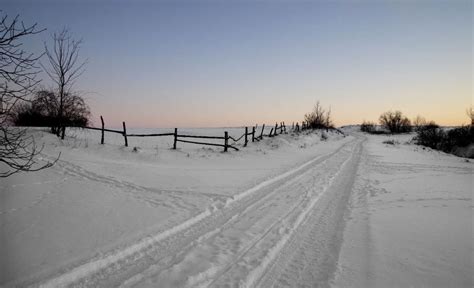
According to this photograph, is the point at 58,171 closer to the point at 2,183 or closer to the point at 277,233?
the point at 2,183

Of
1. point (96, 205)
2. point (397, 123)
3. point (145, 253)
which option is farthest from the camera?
point (397, 123)

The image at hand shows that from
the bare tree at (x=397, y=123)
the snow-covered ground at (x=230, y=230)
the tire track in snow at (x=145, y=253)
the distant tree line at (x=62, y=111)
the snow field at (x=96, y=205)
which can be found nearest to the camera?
the tire track in snow at (x=145, y=253)

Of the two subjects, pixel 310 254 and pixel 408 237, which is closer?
pixel 310 254

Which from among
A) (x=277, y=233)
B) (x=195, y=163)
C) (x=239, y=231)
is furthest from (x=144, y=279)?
(x=195, y=163)

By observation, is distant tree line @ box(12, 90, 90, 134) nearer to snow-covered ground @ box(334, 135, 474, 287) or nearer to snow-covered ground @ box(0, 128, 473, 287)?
snow-covered ground @ box(0, 128, 473, 287)

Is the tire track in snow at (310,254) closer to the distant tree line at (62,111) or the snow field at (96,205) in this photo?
the snow field at (96,205)

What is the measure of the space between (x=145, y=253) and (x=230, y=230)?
64.8 inches

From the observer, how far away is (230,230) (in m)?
5.58

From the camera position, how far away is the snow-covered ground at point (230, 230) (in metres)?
3.96

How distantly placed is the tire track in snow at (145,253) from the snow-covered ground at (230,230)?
2cm

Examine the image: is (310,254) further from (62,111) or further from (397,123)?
(397,123)

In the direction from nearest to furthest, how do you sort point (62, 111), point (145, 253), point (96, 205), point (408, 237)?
point (145, 253) < point (408, 237) < point (96, 205) < point (62, 111)

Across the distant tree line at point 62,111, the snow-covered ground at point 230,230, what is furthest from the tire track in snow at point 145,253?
the distant tree line at point 62,111

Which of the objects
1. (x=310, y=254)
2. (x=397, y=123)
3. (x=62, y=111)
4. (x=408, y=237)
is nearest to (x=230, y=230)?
(x=310, y=254)
